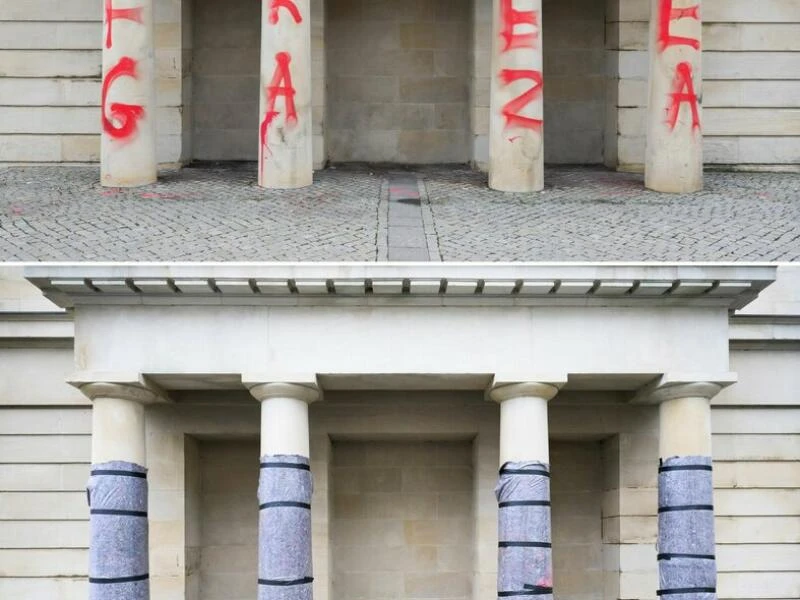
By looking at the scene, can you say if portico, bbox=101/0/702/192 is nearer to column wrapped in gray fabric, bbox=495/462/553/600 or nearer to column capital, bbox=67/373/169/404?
column capital, bbox=67/373/169/404

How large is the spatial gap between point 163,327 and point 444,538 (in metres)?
7.61

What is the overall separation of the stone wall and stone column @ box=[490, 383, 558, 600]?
45.6 feet

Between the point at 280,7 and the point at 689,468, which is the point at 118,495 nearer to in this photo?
the point at 689,468

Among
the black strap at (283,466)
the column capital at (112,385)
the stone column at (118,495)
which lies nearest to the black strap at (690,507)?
the black strap at (283,466)

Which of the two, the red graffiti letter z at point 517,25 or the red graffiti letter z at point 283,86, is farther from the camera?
A: the red graffiti letter z at point 517,25

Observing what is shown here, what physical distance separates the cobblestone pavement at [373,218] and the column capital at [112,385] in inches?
95.3

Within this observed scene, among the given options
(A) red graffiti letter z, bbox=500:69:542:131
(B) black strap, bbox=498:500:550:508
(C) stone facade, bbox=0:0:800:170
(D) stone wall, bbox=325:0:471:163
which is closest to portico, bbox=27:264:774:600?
(B) black strap, bbox=498:500:550:508

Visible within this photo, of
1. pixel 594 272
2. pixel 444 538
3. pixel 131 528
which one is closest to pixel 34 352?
pixel 131 528

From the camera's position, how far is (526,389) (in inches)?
1040

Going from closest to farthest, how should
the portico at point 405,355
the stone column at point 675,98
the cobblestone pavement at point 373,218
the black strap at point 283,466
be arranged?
the portico at point 405,355
the black strap at point 283,466
the cobblestone pavement at point 373,218
the stone column at point 675,98

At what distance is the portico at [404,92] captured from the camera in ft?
115

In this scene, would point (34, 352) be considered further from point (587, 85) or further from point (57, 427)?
point (587, 85)

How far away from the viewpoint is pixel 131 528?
26.1 metres

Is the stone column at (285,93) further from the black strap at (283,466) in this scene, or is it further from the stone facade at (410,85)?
the black strap at (283,466)
